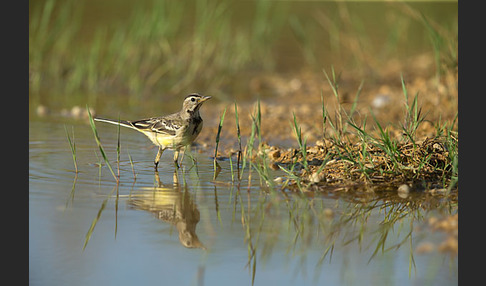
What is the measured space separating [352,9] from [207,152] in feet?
47.1

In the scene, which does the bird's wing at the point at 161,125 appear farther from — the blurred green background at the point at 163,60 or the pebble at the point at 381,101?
the pebble at the point at 381,101

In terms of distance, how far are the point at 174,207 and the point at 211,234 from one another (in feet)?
2.66

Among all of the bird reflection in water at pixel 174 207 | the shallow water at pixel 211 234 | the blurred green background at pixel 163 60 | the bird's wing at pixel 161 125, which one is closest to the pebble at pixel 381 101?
the blurred green background at pixel 163 60

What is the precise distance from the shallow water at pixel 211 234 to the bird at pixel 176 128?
18.7 inches

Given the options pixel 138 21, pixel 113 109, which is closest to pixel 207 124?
pixel 113 109

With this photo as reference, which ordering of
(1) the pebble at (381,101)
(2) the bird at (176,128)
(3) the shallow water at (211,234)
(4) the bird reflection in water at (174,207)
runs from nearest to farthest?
(3) the shallow water at (211,234), (4) the bird reflection in water at (174,207), (2) the bird at (176,128), (1) the pebble at (381,101)

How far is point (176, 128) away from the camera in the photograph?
7852 mm

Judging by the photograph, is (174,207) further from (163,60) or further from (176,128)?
(163,60)

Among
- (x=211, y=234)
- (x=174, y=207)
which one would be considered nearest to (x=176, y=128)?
(x=174, y=207)

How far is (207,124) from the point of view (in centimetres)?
1053

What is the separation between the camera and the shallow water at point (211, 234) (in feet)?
15.1

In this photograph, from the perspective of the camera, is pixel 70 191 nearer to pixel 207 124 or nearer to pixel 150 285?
pixel 150 285

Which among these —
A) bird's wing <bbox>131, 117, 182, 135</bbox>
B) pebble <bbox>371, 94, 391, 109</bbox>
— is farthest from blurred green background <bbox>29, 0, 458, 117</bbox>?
bird's wing <bbox>131, 117, 182, 135</bbox>

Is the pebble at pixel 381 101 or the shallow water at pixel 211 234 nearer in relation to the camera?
the shallow water at pixel 211 234
